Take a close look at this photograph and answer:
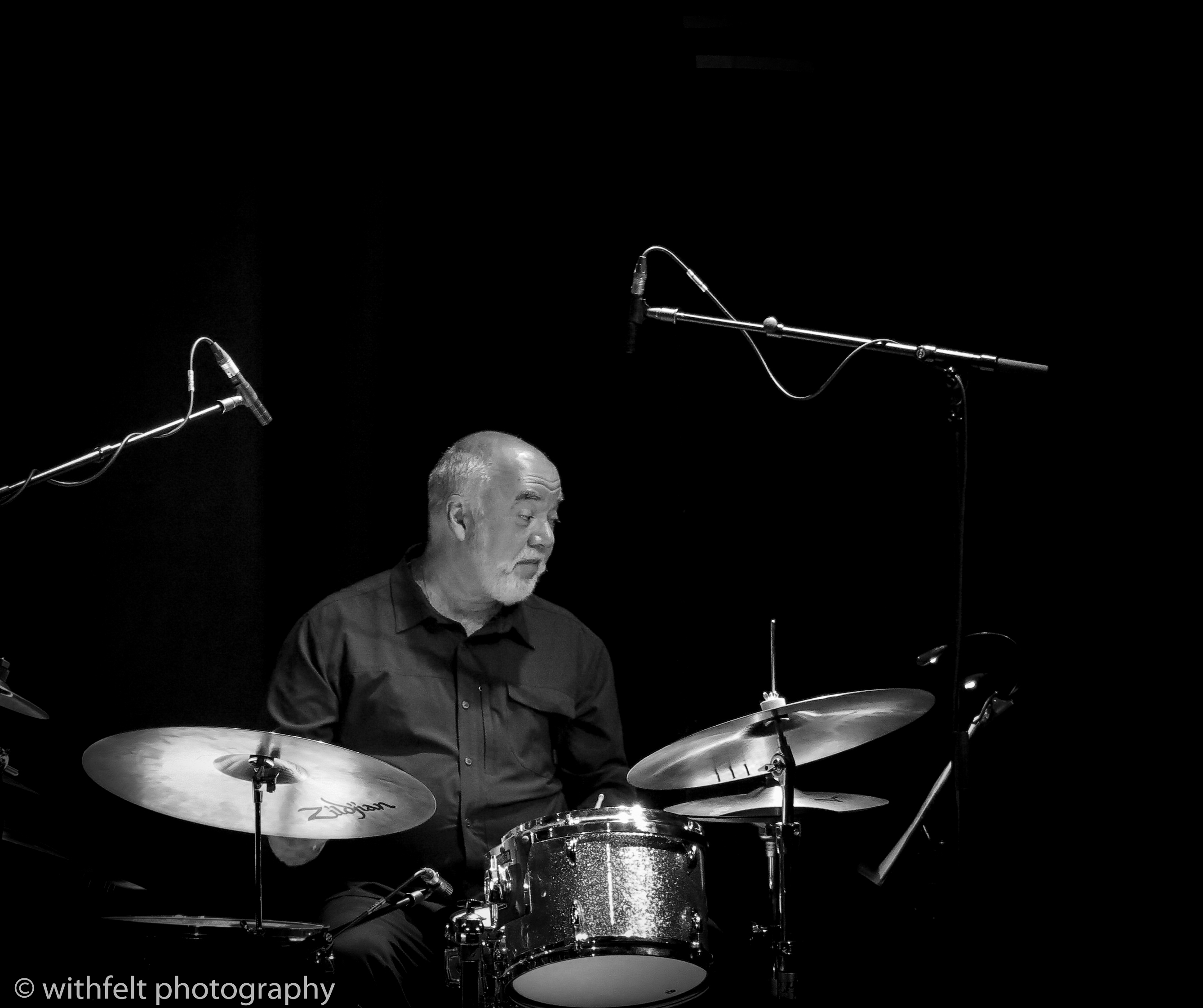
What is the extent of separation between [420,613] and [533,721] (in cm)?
46

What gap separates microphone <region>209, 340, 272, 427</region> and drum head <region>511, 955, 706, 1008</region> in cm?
146

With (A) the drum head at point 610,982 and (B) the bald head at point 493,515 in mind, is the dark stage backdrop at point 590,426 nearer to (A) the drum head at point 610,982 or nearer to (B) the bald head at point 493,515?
(B) the bald head at point 493,515

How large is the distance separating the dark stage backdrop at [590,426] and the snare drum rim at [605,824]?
0.92m

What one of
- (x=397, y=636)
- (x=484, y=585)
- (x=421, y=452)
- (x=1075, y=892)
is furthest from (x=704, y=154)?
(x=1075, y=892)

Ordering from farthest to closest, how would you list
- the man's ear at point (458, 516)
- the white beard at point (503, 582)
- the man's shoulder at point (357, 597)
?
1. the man's ear at point (458, 516)
2. the white beard at point (503, 582)
3. the man's shoulder at point (357, 597)

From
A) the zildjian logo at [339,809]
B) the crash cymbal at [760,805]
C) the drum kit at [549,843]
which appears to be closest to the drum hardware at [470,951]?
the drum kit at [549,843]

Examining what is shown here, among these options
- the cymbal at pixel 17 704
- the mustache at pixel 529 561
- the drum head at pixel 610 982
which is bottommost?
the drum head at pixel 610 982

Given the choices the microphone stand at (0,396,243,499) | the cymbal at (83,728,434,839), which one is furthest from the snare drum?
the microphone stand at (0,396,243,499)

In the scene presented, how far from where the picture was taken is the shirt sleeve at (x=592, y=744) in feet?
12.1

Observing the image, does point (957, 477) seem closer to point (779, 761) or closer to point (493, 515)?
point (779, 761)

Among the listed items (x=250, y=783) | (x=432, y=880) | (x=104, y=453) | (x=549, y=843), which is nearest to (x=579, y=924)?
(x=549, y=843)

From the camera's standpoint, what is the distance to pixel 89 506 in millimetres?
3586

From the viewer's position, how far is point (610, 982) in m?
2.79

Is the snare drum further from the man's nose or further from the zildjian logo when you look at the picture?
the man's nose
